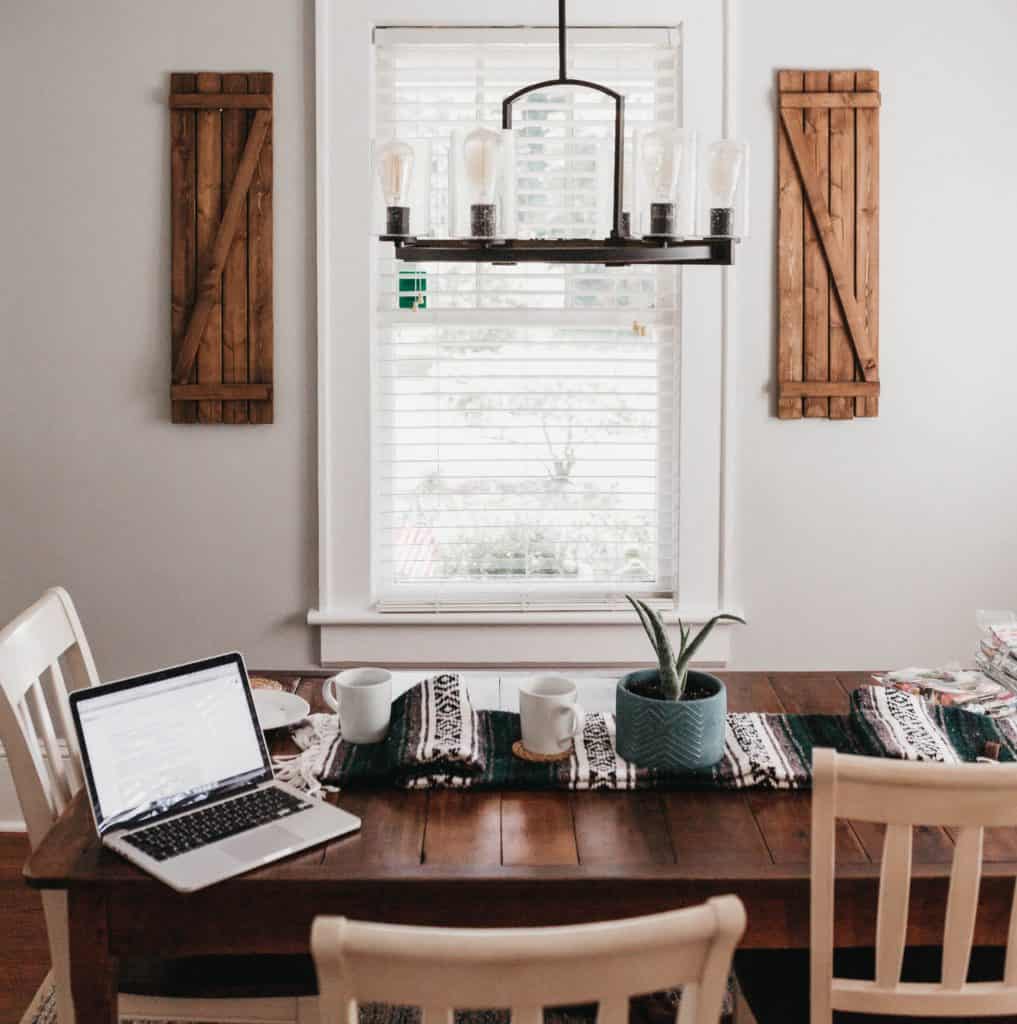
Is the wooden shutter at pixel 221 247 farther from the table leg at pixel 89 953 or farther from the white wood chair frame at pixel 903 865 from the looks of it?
the white wood chair frame at pixel 903 865

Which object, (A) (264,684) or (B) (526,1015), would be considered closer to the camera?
(B) (526,1015)

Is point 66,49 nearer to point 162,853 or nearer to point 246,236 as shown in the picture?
point 246,236

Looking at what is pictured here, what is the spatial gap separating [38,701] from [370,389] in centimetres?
137

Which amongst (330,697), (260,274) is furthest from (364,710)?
(260,274)

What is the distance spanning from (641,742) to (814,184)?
6.02 feet

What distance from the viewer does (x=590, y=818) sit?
171 cm

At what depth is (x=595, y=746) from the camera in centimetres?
192

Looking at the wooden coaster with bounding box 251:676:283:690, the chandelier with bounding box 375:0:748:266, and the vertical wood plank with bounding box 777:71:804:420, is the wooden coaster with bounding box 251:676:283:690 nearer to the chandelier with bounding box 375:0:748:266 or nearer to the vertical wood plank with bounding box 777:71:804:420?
the chandelier with bounding box 375:0:748:266

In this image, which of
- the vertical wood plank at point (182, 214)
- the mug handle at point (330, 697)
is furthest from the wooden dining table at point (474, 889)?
the vertical wood plank at point (182, 214)

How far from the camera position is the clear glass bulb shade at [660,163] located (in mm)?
1796

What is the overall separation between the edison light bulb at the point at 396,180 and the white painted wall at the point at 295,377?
129 cm

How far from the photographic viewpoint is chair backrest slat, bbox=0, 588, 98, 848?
1.83m

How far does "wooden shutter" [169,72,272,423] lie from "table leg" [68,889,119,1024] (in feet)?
5.78

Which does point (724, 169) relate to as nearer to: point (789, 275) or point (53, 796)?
point (789, 275)
